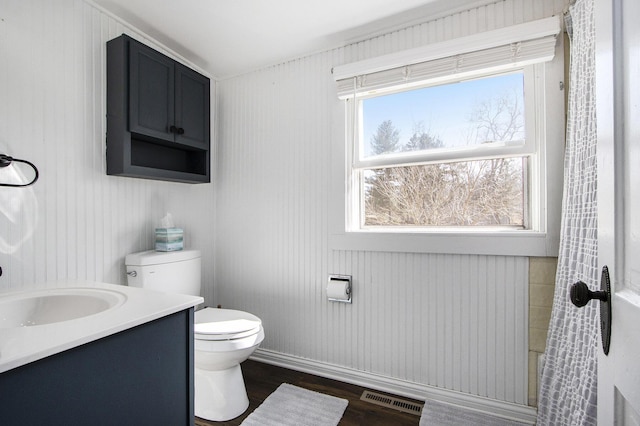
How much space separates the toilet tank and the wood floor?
0.66 meters

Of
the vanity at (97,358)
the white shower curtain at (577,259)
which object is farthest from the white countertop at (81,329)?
the white shower curtain at (577,259)

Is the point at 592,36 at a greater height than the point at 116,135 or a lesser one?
greater

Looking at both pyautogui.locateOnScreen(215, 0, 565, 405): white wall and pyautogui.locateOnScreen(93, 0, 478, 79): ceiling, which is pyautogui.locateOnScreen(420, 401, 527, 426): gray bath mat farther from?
pyautogui.locateOnScreen(93, 0, 478, 79): ceiling

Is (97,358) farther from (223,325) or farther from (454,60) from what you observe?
(454,60)

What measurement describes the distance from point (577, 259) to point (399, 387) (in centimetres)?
112

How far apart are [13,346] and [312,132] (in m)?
1.69

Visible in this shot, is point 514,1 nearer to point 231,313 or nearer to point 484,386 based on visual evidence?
point 484,386

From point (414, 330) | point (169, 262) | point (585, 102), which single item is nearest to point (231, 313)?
point (169, 262)

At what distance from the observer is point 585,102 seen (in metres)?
1.19

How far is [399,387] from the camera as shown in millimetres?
1751

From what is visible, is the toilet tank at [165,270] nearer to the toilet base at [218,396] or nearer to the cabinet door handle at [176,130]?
the toilet base at [218,396]

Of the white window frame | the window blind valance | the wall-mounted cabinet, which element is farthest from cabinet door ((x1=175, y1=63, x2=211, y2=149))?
the white window frame

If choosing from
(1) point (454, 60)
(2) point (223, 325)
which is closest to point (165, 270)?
(2) point (223, 325)

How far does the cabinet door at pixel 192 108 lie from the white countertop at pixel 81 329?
1.12 meters
